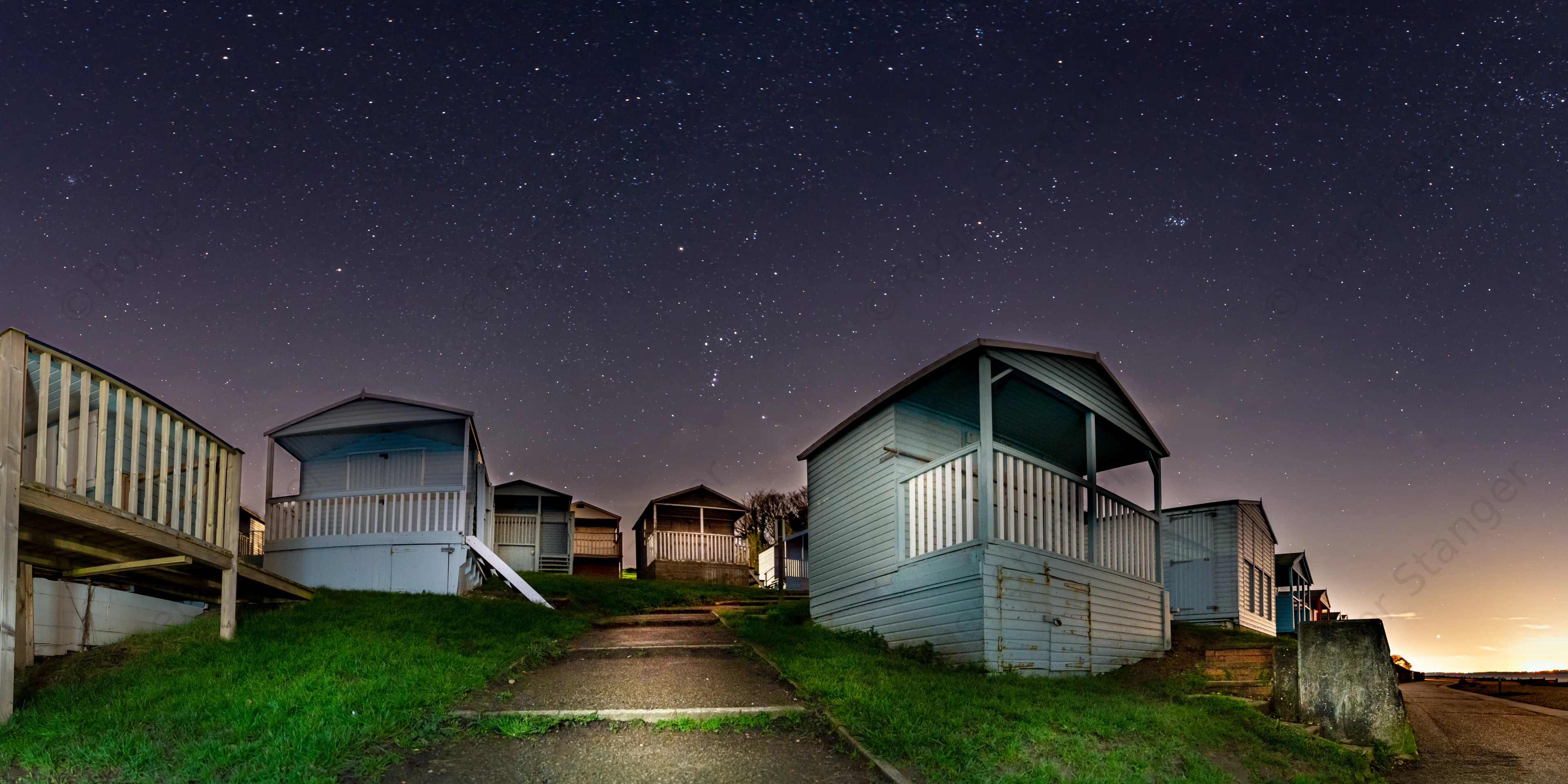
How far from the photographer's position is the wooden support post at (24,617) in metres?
8.52

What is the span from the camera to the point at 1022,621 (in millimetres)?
11945

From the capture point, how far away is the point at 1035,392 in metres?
14.4

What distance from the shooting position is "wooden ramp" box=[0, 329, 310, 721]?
720cm

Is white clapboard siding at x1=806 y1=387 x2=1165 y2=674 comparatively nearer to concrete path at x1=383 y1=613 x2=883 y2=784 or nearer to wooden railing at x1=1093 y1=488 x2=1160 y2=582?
wooden railing at x1=1093 y1=488 x2=1160 y2=582

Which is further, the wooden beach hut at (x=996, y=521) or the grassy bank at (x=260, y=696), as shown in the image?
the wooden beach hut at (x=996, y=521)

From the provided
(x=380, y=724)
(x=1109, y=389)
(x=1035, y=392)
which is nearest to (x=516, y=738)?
(x=380, y=724)

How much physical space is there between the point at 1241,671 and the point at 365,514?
16.4m

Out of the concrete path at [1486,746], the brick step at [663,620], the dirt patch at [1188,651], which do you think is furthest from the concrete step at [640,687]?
the concrete path at [1486,746]

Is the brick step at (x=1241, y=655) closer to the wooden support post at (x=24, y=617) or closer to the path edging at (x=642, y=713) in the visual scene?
the path edging at (x=642, y=713)

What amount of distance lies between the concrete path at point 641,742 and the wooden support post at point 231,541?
329cm

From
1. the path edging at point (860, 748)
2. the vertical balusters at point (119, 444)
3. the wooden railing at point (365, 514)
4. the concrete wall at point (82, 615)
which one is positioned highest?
the vertical balusters at point (119, 444)

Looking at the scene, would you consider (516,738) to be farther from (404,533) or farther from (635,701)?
(404,533)

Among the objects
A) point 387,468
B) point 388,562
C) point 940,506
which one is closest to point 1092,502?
point 940,506

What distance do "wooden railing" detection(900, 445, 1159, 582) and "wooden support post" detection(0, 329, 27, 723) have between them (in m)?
9.29
